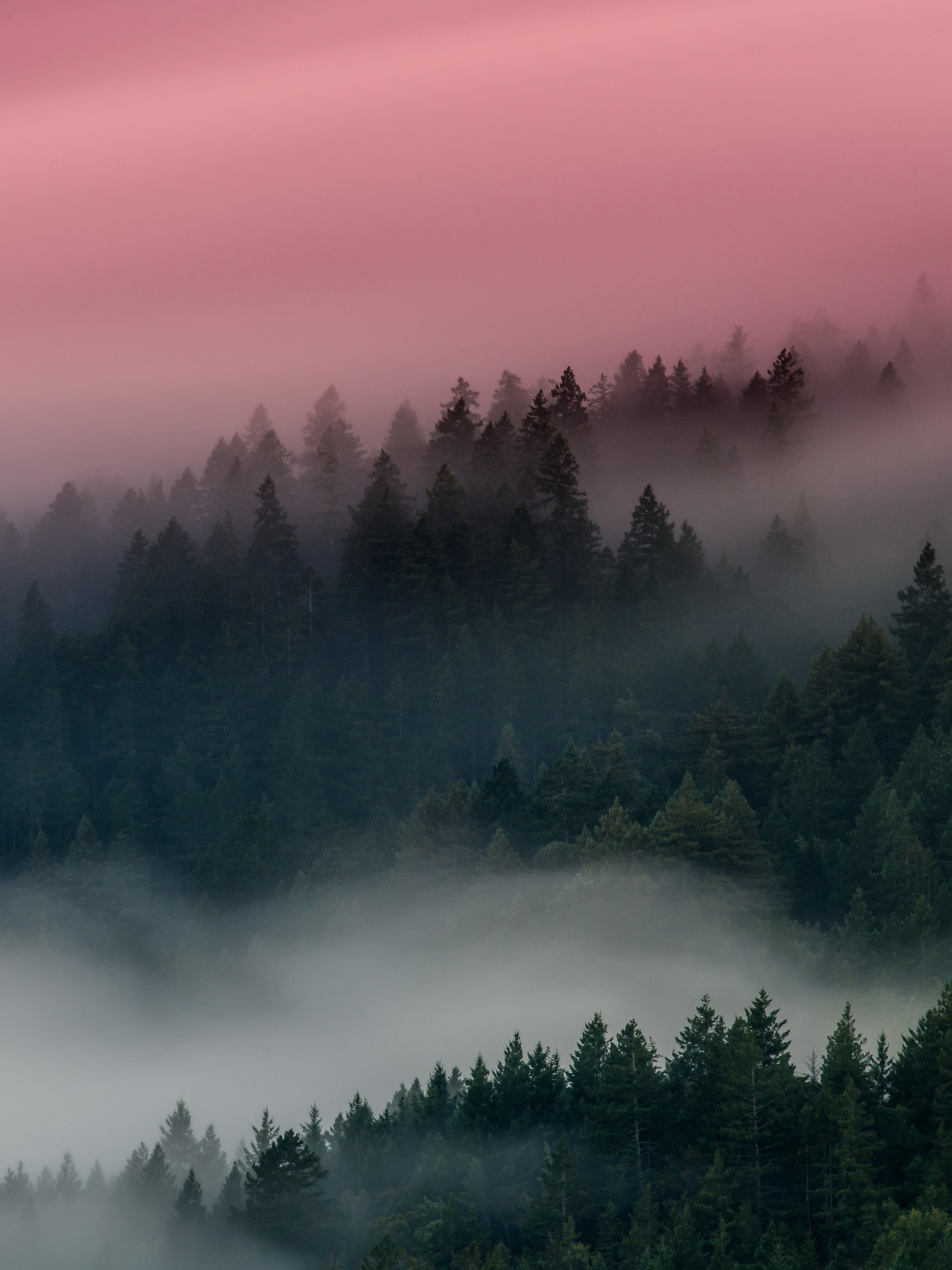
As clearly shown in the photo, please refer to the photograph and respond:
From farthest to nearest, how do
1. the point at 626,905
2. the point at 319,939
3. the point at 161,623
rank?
the point at 161,623 → the point at 319,939 → the point at 626,905

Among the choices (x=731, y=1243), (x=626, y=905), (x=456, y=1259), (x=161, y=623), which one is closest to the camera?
(x=731, y=1243)

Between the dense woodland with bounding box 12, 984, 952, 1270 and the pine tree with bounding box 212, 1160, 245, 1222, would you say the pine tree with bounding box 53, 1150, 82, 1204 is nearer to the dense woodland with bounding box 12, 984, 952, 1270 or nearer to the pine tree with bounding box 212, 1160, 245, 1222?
the pine tree with bounding box 212, 1160, 245, 1222

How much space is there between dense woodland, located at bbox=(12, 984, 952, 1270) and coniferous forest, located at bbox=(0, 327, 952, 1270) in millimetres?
140

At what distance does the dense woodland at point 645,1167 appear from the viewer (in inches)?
1905

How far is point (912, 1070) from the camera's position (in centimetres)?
5259

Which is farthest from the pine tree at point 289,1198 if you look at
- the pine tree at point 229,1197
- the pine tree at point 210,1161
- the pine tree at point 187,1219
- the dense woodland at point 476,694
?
the pine tree at point 210,1161

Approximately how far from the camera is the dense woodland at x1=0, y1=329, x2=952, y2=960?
260 feet

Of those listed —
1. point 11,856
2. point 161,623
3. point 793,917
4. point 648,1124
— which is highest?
point 161,623

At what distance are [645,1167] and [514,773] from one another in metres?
34.8

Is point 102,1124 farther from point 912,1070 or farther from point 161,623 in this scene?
point 912,1070

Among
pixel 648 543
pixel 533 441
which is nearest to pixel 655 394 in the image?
pixel 533 441

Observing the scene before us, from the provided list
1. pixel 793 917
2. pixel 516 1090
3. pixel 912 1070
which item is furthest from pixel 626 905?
pixel 912 1070

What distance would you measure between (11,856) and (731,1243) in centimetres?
7744

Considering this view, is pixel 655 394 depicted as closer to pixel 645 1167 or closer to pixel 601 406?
pixel 601 406
